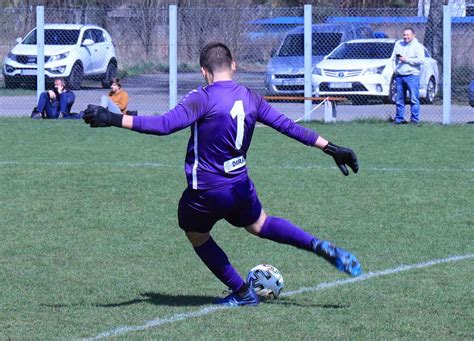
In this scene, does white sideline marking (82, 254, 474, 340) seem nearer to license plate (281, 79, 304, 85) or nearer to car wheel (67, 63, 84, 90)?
license plate (281, 79, 304, 85)

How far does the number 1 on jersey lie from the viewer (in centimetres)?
625

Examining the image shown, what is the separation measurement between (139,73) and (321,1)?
16057mm

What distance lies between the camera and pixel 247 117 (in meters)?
6.30

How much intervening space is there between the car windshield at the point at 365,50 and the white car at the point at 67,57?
5.14 m

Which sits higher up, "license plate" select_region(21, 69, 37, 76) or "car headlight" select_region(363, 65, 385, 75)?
"car headlight" select_region(363, 65, 385, 75)

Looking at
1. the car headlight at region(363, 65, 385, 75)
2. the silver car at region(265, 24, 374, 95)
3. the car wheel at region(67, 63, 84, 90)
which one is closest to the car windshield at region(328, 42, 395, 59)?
the silver car at region(265, 24, 374, 95)

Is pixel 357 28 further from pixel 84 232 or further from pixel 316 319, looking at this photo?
pixel 316 319

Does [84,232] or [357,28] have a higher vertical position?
[357,28]

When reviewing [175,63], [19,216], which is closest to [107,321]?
[19,216]

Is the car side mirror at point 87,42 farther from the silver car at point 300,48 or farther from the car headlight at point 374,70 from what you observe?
the car headlight at point 374,70

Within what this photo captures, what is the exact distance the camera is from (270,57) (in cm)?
2208

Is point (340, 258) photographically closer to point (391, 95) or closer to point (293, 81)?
point (293, 81)

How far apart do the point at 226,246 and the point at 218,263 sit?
1.95 m

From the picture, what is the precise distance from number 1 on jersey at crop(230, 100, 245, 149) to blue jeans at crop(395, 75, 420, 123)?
12.5 meters
